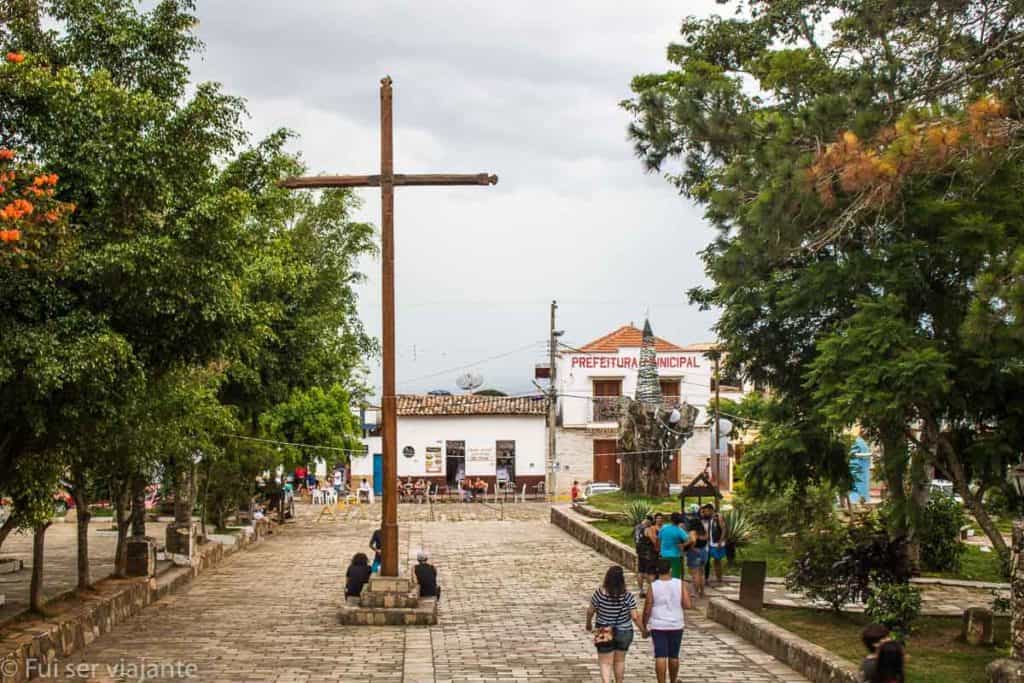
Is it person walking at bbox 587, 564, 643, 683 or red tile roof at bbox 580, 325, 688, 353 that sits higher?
red tile roof at bbox 580, 325, 688, 353

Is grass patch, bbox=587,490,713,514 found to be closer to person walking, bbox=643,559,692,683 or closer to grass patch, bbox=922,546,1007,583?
grass patch, bbox=922,546,1007,583

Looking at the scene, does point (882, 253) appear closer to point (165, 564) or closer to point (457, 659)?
point (457, 659)

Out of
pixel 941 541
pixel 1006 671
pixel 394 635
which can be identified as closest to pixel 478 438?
pixel 941 541

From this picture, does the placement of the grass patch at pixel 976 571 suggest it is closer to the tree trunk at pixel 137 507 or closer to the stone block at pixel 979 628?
the stone block at pixel 979 628

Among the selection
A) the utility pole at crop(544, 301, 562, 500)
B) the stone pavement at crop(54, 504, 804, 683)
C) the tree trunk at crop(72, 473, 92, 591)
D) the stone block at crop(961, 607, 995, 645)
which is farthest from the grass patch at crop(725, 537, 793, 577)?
the utility pole at crop(544, 301, 562, 500)

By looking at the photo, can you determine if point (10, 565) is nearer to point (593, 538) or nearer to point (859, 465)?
point (593, 538)

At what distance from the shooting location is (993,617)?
44.0 feet

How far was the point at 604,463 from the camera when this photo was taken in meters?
56.1

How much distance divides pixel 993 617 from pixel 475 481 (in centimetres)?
4282

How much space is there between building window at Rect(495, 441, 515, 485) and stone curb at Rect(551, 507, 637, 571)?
19757 millimetres

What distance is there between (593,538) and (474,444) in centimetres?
2908

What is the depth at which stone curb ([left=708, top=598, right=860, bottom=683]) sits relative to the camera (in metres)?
11.4

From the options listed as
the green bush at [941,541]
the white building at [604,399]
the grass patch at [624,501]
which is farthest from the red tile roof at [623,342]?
the green bush at [941,541]

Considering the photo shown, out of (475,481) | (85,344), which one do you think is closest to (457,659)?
(85,344)
